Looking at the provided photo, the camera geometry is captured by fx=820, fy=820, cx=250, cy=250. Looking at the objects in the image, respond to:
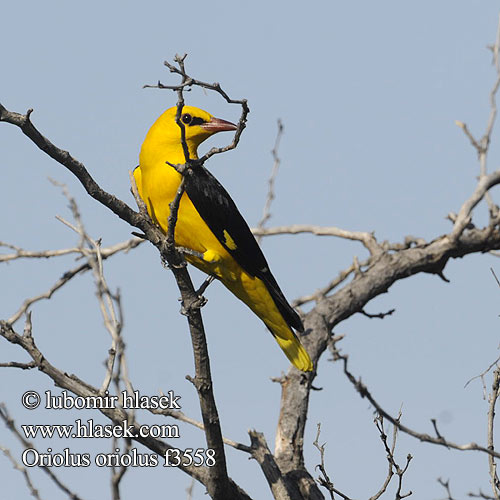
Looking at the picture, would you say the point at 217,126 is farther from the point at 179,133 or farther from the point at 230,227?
the point at 230,227

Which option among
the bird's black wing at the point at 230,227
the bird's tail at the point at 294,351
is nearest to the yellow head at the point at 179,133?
the bird's black wing at the point at 230,227

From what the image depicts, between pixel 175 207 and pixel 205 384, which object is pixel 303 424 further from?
pixel 175 207

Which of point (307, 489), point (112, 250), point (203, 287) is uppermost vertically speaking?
point (112, 250)

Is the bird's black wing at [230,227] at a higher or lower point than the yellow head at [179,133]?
lower

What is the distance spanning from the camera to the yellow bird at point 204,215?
Answer: 5.39 meters

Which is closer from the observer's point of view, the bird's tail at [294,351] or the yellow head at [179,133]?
the yellow head at [179,133]

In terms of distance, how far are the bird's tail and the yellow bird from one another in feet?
0.71

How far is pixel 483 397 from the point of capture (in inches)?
189

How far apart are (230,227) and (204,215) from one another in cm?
32

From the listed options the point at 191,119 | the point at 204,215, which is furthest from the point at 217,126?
the point at 204,215

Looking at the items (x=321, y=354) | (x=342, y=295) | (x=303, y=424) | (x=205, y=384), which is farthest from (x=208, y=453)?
(x=342, y=295)

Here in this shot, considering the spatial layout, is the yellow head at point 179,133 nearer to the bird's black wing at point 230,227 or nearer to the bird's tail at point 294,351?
the bird's black wing at point 230,227

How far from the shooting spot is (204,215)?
5.46 metres

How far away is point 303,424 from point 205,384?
233 centimetres
